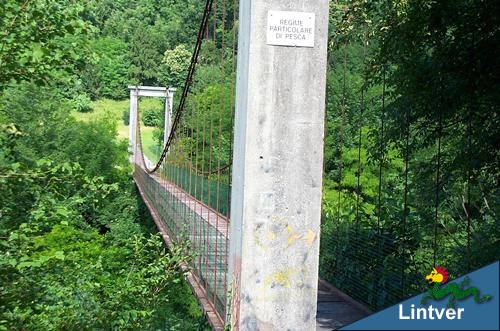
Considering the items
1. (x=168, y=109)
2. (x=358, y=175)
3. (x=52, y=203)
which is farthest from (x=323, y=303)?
(x=168, y=109)

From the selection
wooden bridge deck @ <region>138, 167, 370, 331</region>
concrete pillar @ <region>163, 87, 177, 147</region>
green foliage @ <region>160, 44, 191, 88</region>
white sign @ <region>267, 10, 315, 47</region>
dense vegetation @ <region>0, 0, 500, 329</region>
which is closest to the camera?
white sign @ <region>267, 10, 315, 47</region>

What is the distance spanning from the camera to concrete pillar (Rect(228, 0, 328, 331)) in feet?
7.97

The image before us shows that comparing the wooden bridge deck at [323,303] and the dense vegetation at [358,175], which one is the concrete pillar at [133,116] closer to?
the dense vegetation at [358,175]

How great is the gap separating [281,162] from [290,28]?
1.30ft

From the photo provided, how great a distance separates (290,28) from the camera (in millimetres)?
2428

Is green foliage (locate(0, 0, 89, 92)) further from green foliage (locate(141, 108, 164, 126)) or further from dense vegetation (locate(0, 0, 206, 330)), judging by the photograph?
green foliage (locate(141, 108, 164, 126))

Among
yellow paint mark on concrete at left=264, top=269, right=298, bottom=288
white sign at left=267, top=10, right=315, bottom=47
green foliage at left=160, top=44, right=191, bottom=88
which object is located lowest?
yellow paint mark on concrete at left=264, top=269, right=298, bottom=288

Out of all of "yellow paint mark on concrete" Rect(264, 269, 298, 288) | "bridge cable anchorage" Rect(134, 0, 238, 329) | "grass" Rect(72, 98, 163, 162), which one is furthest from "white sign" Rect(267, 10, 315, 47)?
"grass" Rect(72, 98, 163, 162)

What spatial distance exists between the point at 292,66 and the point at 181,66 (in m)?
31.7

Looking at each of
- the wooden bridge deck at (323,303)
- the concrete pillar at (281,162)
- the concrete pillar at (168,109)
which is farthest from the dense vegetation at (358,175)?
the concrete pillar at (168,109)

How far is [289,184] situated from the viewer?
8.08 feet

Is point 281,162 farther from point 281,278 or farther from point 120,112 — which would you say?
point 120,112

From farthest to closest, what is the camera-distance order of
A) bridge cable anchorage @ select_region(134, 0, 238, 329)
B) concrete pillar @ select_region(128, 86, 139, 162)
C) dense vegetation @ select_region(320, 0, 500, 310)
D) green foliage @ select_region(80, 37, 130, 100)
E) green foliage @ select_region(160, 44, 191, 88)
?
green foliage @ select_region(80, 37, 130, 100)
green foliage @ select_region(160, 44, 191, 88)
concrete pillar @ select_region(128, 86, 139, 162)
dense vegetation @ select_region(320, 0, 500, 310)
bridge cable anchorage @ select_region(134, 0, 238, 329)

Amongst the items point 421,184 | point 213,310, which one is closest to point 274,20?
point 213,310
